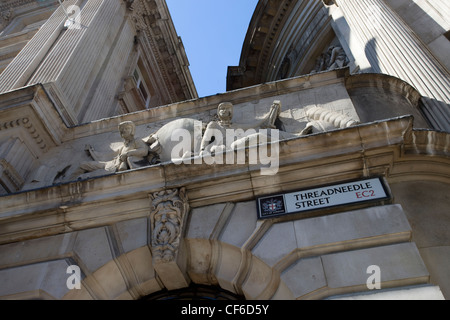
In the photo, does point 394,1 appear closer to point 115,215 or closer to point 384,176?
point 384,176

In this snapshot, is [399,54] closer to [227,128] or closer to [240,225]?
[227,128]

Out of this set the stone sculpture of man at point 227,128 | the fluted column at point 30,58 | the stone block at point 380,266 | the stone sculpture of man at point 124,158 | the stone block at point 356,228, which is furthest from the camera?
the fluted column at point 30,58

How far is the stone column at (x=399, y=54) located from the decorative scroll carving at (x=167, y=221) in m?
5.24

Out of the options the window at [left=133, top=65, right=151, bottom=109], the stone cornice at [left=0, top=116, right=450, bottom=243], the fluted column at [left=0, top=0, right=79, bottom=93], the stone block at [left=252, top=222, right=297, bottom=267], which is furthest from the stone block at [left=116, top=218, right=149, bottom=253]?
the window at [left=133, top=65, right=151, bottom=109]

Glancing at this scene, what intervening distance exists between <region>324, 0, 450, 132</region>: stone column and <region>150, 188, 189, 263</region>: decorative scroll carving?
17.2ft

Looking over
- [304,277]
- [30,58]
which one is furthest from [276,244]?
[30,58]

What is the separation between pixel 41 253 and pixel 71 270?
816 millimetres

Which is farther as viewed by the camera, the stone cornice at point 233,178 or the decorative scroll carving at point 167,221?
the stone cornice at point 233,178

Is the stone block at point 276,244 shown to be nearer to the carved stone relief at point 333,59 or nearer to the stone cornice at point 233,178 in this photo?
the stone cornice at point 233,178

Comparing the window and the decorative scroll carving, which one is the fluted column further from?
the decorative scroll carving

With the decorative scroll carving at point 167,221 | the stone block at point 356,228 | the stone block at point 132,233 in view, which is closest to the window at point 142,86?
the stone block at point 132,233

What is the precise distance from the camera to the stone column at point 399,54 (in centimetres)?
817

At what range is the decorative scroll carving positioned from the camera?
19.3ft
